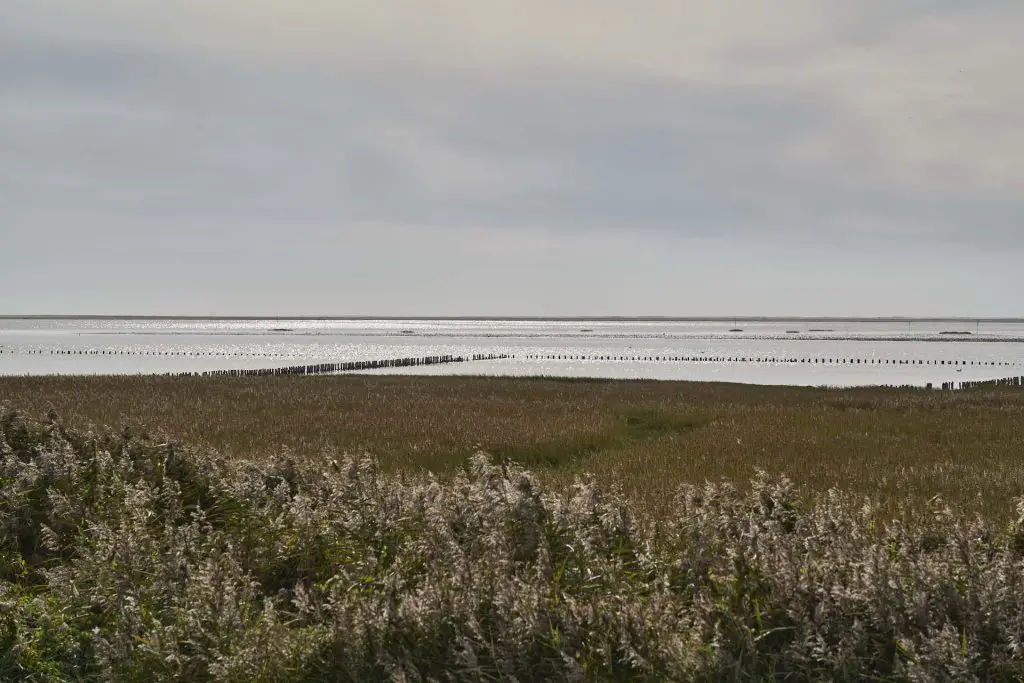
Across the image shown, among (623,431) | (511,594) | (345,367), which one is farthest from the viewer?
(345,367)

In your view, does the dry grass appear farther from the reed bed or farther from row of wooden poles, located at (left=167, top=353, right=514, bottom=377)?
row of wooden poles, located at (left=167, top=353, right=514, bottom=377)

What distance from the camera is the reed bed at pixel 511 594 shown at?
5.82 m

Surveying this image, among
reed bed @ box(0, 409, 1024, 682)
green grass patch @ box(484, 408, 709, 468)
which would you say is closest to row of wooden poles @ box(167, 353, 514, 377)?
green grass patch @ box(484, 408, 709, 468)

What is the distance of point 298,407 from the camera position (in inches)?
1253

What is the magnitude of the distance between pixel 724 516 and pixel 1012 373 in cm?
8552

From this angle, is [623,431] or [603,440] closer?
[603,440]

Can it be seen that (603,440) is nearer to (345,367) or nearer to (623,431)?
(623,431)

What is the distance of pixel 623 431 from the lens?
26.4 m

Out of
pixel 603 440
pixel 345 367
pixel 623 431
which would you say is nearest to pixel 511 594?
pixel 603 440

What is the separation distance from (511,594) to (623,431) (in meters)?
20.4

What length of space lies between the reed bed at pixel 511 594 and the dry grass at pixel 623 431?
101 inches

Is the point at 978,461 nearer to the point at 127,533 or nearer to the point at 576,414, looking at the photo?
the point at 576,414

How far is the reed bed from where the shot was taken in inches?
229

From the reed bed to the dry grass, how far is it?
2.56m
